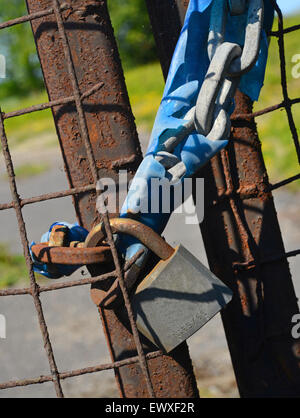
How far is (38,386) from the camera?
4.35 meters

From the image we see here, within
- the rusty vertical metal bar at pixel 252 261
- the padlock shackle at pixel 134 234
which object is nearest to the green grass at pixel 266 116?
the rusty vertical metal bar at pixel 252 261

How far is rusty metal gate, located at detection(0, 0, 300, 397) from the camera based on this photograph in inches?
45.9

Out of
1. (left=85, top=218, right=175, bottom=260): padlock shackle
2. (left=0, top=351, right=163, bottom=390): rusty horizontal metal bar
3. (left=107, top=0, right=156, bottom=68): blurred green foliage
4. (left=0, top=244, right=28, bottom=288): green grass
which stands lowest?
(left=0, top=351, right=163, bottom=390): rusty horizontal metal bar

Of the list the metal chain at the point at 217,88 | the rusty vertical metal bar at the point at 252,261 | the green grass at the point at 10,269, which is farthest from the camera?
the green grass at the point at 10,269

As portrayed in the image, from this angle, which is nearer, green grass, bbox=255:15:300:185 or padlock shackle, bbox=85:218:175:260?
padlock shackle, bbox=85:218:175:260

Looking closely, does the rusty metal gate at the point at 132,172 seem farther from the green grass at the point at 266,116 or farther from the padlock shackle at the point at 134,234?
the green grass at the point at 266,116

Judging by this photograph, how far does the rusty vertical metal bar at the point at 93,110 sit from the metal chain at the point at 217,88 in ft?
0.48

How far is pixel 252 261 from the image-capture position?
136cm

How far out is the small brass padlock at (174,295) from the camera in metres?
1.11

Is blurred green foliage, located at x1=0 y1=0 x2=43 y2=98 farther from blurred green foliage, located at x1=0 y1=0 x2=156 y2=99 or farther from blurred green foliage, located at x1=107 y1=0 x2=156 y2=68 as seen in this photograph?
blurred green foliage, located at x1=107 y1=0 x2=156 y2=68

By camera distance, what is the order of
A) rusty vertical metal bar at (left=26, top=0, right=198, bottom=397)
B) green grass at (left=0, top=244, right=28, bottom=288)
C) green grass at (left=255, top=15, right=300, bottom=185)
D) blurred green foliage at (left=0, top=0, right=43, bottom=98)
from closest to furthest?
rusty vertical metal bar at (left=26, top=0, right=198, bottom=397) < green grass at (left=0, top=244, right=28, bottom=288) < green grass at (left=255, top=15, right=300, bottom=185) < blurred green foliage at (left=0, top=0, right=43, bottom=98)

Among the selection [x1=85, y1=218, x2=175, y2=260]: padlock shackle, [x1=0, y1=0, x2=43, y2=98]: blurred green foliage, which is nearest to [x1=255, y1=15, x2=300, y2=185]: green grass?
[x1=85, y1=218, x2=175, y2=260]: padlock shackle

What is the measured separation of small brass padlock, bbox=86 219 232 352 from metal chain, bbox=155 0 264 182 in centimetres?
14

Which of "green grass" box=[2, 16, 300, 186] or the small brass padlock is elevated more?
"green grass" box=[2, 16, 300, 186]
